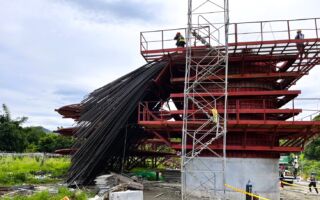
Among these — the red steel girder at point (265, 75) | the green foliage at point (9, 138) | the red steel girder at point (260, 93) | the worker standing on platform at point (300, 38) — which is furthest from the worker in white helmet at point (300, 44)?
the green foliage at point (9, 138)

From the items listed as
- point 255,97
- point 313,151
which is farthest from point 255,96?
point 313,151

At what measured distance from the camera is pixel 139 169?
1152 inches

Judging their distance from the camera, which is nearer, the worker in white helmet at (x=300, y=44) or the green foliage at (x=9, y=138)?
the worker in white helmet at (x=300, y=44)

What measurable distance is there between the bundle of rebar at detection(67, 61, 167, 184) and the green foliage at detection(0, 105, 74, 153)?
2817 cm

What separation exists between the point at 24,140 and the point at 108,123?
35.8m

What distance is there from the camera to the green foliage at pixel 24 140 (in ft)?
160

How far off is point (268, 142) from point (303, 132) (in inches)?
70.8

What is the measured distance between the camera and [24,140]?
50.9m

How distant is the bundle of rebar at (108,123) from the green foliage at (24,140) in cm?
2817

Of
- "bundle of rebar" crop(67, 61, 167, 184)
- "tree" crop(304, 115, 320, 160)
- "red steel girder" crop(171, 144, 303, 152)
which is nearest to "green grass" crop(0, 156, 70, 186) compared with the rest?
"bundle of rebar" crop(67, 61, 167, 184)

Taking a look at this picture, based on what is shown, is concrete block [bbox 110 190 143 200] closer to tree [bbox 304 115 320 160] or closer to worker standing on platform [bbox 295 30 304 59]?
worker standing on platform [bbox 295 30 304 59]

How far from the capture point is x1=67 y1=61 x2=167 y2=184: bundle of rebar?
19500 mm

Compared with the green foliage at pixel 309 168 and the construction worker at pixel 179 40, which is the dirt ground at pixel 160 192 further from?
the green foliage at pixel 309 168

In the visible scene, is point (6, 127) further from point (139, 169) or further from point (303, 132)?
point (303, 132)
